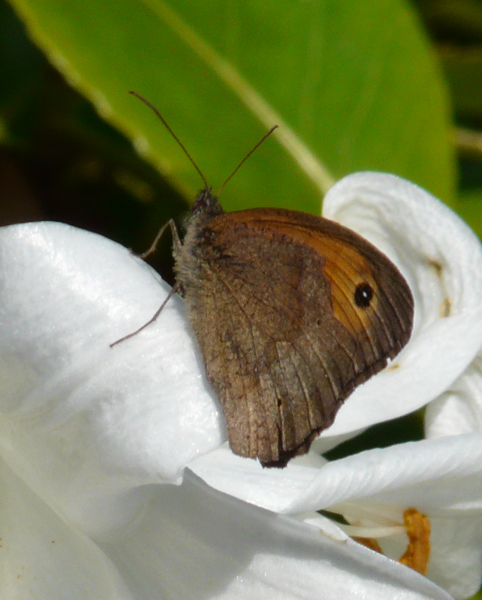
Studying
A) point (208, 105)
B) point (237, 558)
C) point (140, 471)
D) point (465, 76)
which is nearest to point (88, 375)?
point (140, 471)

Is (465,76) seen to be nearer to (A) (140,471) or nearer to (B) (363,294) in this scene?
(B) (363,294)

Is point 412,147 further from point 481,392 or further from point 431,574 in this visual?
point 431,574

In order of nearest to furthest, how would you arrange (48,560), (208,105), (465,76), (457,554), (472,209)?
(48,560)
(457,554)
(208,105)
(472,209)
(465,76)

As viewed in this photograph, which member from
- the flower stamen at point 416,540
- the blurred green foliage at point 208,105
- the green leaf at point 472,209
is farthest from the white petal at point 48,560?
the green leaf at point 472,209

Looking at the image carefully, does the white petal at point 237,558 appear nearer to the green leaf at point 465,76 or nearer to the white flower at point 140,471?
the white flower at point 140,471

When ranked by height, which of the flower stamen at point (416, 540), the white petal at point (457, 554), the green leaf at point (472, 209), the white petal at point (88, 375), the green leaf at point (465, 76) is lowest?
the white petal at point (457, 554)

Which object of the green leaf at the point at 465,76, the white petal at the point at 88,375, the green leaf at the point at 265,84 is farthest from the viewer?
the green leaf at the point at 465,76
